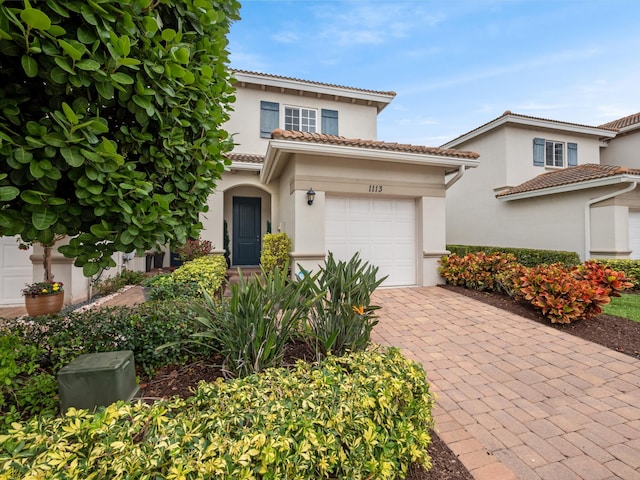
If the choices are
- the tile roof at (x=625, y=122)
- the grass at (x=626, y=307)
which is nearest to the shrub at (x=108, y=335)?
the grass at (x=626, y=307)

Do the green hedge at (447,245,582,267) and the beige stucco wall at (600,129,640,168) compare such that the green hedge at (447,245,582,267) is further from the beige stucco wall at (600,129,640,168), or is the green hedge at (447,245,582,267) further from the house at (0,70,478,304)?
the beige stucco wall at (600,129,640,168)

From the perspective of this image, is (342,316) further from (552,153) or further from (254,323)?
(552,153)

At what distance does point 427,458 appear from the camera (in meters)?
1.97

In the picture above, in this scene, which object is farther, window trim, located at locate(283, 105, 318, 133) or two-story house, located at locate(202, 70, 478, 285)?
window trim, located at locate(283, 105, 318, 133)

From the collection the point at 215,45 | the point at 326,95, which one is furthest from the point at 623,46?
the point at 215,45

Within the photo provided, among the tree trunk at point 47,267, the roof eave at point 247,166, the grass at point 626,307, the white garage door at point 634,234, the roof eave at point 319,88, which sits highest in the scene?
the roof eave at point 319,88

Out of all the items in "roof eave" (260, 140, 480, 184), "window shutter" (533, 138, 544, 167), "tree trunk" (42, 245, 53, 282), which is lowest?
"tree trunk" (42, 245, 53, 282)

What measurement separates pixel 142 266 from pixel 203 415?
10.6 metres

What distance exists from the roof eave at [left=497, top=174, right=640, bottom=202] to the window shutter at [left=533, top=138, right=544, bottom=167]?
8.30ft

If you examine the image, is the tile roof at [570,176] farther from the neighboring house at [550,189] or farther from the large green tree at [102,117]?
the large green tree at [102,117]

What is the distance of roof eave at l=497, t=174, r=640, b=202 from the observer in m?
8.90

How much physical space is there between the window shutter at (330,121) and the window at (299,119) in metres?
0.43

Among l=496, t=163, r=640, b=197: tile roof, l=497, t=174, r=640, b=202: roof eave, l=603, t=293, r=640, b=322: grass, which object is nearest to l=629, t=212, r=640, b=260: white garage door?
l=497, t=174, r=640, b=202: roof eave

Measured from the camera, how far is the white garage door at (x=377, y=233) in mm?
7461
